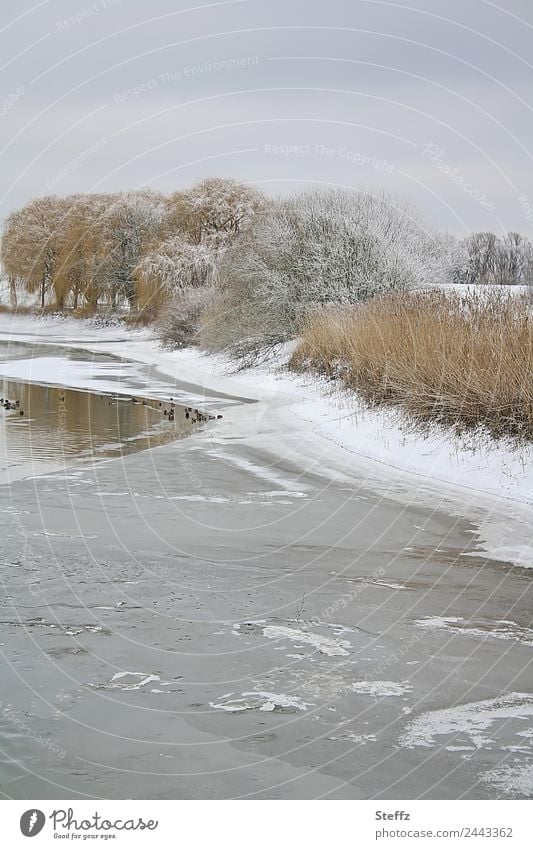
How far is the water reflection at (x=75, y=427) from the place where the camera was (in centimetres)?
1388

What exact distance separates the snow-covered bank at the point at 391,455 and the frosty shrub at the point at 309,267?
6.29 meters

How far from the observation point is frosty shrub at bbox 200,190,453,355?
101ft

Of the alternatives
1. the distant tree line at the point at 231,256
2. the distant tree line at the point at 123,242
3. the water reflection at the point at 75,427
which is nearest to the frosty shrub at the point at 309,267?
the distant tree line at the point at 231,256

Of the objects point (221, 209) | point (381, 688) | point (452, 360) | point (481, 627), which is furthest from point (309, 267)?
point (381, 688)

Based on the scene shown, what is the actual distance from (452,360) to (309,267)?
57.1 feet

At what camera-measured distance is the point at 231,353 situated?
3142 centimetres

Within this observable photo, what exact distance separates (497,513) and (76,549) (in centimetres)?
436

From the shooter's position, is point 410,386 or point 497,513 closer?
point 497,513

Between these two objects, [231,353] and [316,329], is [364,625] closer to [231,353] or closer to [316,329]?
[316,329]

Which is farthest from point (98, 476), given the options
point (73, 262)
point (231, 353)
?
point (73, 262)

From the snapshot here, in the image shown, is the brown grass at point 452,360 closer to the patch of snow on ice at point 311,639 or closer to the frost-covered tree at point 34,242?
the patch of snow on ice at point 311,639

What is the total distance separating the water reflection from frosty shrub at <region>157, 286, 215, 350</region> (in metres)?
15.2

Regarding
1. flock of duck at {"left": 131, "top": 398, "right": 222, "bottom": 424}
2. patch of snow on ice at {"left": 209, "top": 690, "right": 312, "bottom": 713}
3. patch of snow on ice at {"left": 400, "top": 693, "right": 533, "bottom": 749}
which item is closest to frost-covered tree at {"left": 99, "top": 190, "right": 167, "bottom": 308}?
flock of duck at {"left": 131, "top": 398, "right": 222, "bottom": 424}
